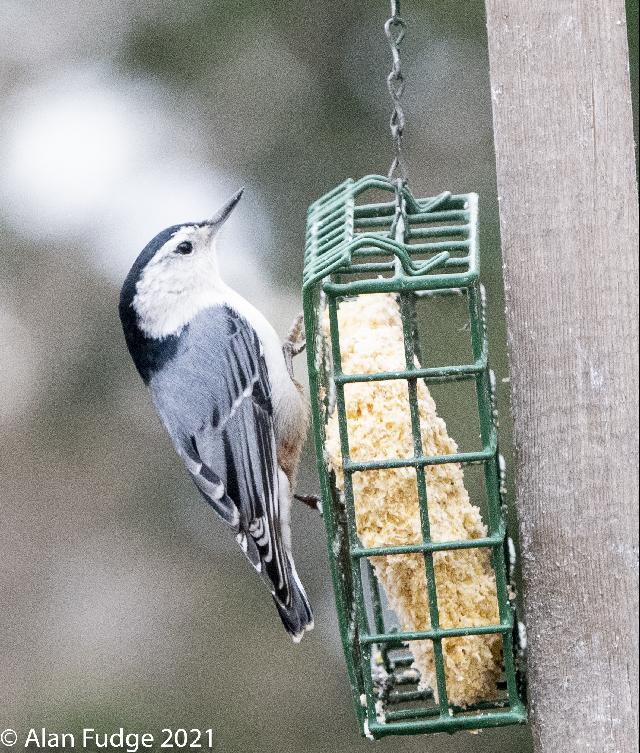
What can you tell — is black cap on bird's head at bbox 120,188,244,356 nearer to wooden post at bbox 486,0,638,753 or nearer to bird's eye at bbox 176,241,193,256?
bird's eye at bbox 176,241,193,256

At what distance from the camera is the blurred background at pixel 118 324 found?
13.5 feet

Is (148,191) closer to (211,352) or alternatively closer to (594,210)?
(211,352)

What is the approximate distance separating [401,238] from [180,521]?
2.40 m

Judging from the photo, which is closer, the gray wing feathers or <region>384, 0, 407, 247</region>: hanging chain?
<region>384, 0, 407, 247</region>: hanging chain

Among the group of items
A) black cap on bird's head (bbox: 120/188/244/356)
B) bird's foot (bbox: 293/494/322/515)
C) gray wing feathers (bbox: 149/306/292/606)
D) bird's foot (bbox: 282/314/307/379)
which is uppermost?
black cap on bird's head (bbox: 120/188/244/356)

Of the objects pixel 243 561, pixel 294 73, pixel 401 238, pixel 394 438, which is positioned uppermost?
pixel 294 73

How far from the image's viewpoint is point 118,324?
4180 millimetres

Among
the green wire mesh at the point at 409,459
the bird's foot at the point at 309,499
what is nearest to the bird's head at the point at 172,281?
the bird's foot at the point at 309,499

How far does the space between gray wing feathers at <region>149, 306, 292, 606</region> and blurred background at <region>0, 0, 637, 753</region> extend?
42.7 inches

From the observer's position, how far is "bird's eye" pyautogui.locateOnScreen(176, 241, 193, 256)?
3.09 metres

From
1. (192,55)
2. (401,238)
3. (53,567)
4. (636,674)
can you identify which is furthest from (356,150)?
(636,674)

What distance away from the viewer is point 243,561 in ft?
13.9

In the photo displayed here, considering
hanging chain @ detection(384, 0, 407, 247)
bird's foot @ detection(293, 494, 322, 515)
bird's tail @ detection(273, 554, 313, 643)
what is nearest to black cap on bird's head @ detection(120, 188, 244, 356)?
bird's foot @ detection(293, 494, 322, 515)

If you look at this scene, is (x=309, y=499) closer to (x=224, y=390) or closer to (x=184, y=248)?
(x=224, y=390)
